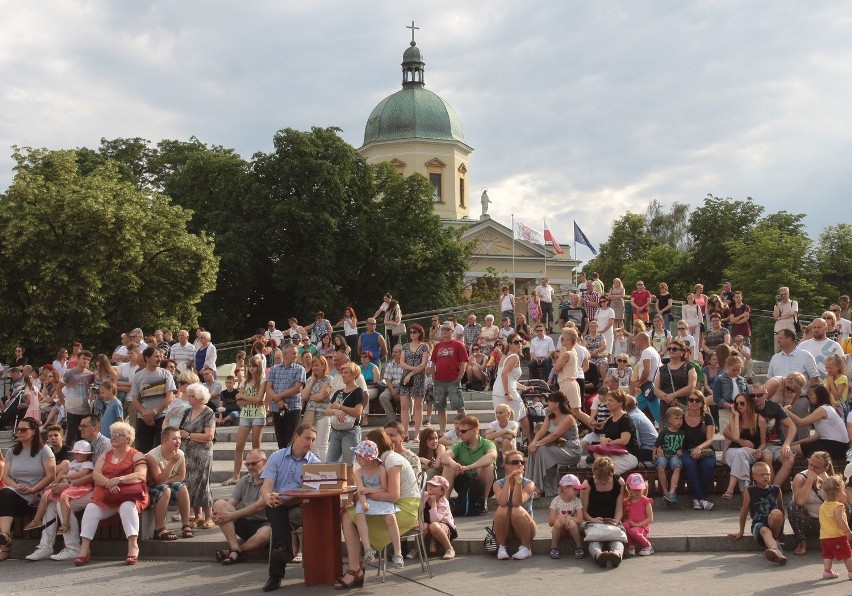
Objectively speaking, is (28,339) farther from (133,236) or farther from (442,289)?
(442,289)

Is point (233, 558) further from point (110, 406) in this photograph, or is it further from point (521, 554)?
point (110, 406)

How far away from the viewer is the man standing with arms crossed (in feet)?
47.8

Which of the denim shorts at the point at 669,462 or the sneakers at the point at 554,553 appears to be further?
the denim shorts at the point at 669,462

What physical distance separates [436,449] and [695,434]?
9.93ft

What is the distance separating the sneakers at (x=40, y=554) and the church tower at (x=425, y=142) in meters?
59.8

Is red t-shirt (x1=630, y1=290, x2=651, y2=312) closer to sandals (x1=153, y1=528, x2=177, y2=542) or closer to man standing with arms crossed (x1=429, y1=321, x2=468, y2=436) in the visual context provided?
man standing with arms crossed (x1=429, y1=321, x2=468, y2=436)

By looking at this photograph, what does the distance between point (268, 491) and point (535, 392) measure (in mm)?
5161

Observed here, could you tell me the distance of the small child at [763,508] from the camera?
31.1 ft

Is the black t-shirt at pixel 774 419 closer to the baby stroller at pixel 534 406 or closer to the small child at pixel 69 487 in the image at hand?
the baby stroller at pixel 534 406

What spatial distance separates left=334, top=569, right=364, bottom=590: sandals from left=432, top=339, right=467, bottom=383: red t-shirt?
5881 millimetres

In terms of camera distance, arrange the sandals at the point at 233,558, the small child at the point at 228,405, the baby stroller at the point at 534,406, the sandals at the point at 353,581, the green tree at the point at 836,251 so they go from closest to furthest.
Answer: the sandals at the point at 353,581, the sandals at the point at 233,558, the baby stroller at the point at 534,406, the small child at the point at 228,405, the green tree at the point at 836,251

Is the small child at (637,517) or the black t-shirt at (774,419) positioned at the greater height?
the black t-shirt at (774,419)

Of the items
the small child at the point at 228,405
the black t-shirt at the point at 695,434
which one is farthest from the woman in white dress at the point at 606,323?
the black t-shirt at the point at 695,434

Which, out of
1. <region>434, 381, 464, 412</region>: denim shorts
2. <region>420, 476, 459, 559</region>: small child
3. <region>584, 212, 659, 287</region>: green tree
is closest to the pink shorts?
<region>420, 476, 459, 559</region>: small child
